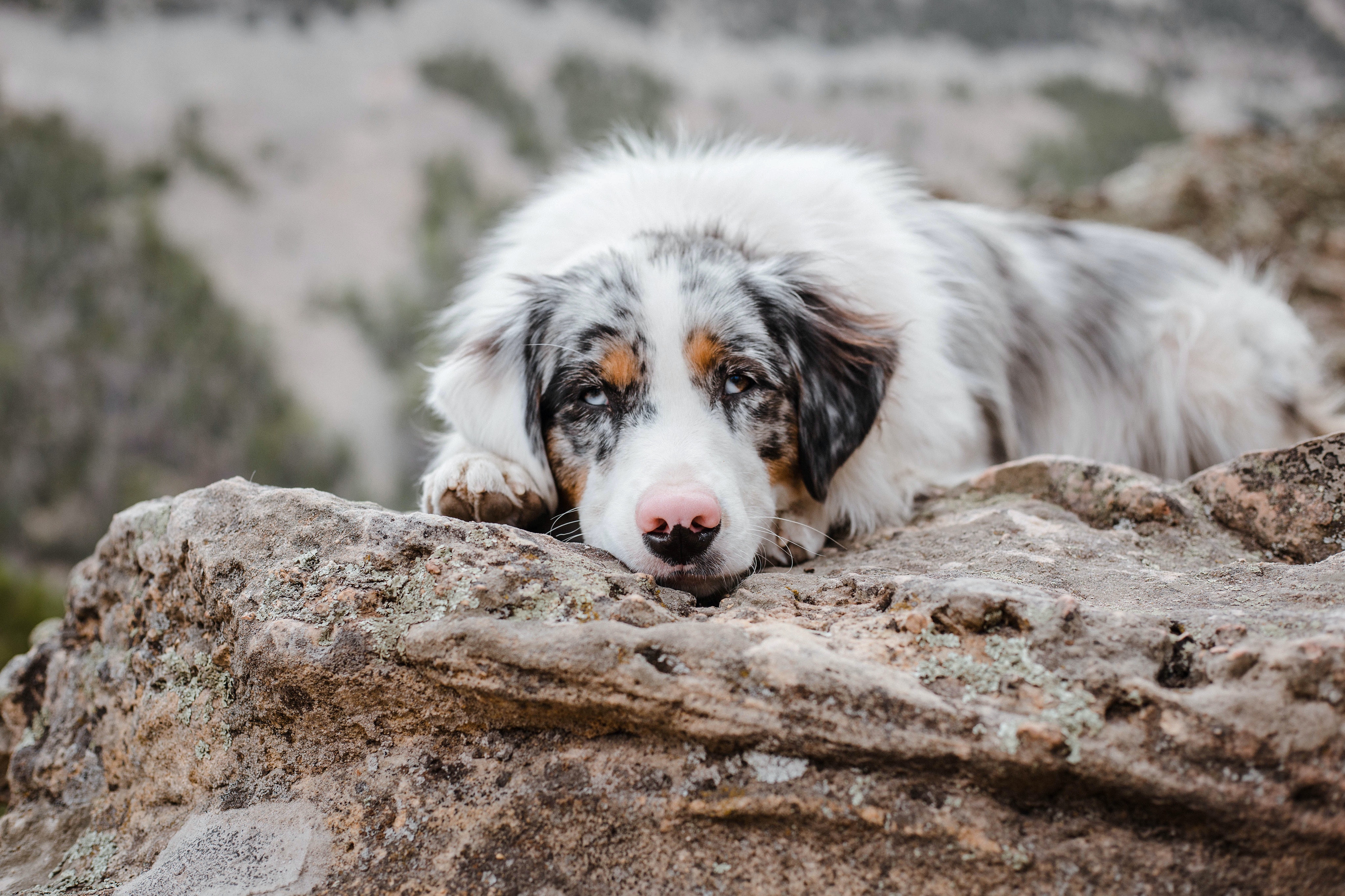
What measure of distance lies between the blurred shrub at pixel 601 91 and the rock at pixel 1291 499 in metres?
11.3

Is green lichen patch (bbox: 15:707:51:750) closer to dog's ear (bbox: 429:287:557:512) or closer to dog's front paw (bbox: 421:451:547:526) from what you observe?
dog's front paw (bbox: 421:451:547:526)

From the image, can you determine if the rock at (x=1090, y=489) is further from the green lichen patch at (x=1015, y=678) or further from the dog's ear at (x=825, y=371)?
the green lichen patch at (x=1015, y=678)

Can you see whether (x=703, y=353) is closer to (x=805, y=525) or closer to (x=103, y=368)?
(x=805, y=525)

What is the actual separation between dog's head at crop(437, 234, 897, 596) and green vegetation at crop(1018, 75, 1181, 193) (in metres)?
10.3

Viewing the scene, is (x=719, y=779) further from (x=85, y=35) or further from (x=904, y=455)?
(x=85, y=35)

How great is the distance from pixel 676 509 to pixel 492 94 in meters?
12.1

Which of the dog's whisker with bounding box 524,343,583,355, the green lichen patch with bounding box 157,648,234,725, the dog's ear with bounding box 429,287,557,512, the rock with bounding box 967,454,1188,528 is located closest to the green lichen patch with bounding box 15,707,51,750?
the green lichen patch with bounding box 157,648,234,725

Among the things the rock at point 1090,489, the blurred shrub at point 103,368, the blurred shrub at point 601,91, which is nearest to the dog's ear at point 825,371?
the rock at point 1090,489

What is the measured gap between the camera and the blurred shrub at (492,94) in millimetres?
12398

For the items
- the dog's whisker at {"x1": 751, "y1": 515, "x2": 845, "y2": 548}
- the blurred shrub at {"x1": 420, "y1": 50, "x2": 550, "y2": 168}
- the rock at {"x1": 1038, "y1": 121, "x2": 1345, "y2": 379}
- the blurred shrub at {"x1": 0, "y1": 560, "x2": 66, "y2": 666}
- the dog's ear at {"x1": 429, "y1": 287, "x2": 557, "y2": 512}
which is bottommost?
the blurred shrub at {"x1": 0, "y1": 560, "x2": 66, "y2": 666}

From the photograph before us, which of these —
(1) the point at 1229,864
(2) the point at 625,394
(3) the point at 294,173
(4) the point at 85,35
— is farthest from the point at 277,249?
(1) the point at 1229,864

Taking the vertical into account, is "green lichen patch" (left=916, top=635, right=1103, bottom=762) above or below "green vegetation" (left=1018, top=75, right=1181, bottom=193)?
below

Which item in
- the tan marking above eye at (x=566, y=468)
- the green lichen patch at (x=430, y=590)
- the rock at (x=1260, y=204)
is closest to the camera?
the green lichen patch at (x=430, y=590)

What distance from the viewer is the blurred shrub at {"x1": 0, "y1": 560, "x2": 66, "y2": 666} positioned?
5953 millimetres
